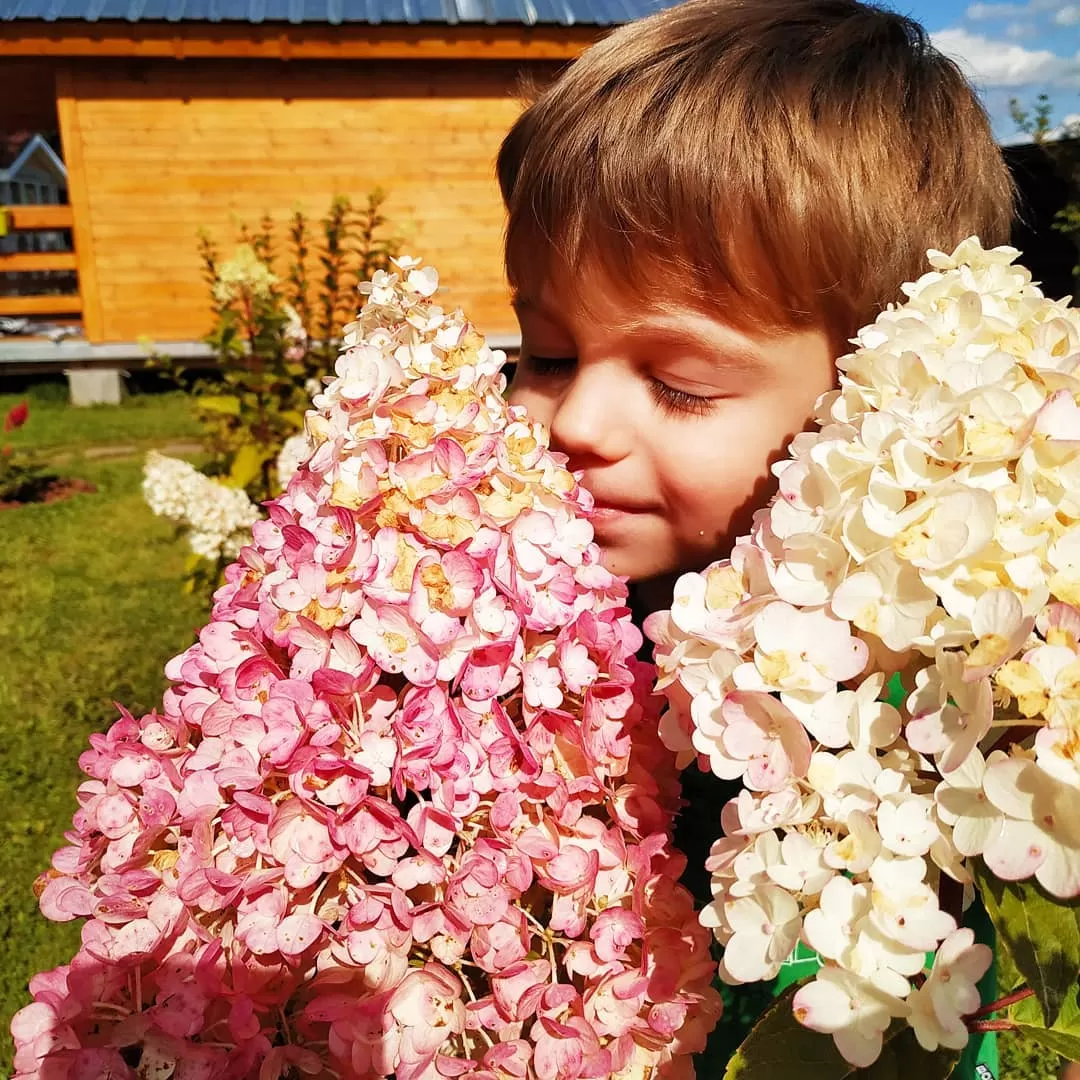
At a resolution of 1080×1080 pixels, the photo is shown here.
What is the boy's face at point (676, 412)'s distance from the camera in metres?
1.38

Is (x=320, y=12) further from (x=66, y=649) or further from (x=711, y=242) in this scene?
(x=711, y=242)

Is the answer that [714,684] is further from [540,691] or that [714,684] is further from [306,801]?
[306,801]

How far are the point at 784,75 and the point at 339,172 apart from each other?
915 cm

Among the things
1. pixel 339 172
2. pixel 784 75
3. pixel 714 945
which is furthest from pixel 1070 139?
pixel 714 945

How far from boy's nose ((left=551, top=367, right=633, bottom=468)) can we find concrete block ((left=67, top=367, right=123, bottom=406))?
33.0 ft

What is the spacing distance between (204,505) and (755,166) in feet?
7.97

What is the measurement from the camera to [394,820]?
80 cm

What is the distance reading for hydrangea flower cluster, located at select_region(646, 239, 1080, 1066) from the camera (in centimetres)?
Answer: 66

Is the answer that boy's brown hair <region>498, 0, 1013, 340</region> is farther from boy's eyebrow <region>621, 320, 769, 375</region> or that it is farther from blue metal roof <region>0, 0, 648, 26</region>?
blue metal roof <region>0, 0, 648, 26</region>

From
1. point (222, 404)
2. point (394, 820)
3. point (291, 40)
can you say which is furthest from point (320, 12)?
point (394, 820)

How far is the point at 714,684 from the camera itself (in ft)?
2.51

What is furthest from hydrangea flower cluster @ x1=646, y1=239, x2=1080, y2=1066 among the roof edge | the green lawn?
the roof edge

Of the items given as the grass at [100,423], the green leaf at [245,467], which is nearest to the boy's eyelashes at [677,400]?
the green leaf at [245,467]

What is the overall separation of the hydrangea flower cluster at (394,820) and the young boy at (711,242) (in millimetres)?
401
